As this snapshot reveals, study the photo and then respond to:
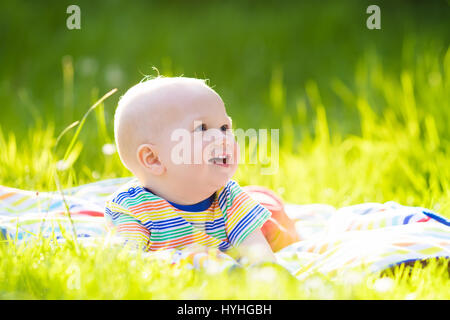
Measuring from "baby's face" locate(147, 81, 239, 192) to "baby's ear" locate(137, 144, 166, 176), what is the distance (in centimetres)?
2

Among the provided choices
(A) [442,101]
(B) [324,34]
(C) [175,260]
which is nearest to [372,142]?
(A) [442,101]

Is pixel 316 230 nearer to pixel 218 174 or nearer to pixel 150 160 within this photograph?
pixel 218 174

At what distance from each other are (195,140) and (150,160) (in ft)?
0.58

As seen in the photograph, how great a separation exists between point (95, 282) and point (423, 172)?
6.42 feet

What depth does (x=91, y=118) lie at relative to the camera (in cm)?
376

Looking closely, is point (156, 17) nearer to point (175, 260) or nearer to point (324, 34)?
point (324, 34)

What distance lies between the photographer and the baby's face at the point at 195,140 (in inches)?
79.7

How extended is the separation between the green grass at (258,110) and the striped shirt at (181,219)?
236 millimetres

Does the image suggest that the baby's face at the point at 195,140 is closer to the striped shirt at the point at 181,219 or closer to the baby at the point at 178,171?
the baby at the point at 178,171

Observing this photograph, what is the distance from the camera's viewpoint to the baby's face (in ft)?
6.64

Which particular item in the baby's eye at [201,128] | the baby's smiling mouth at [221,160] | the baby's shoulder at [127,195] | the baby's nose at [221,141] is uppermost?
the baby's eye at [201,128]

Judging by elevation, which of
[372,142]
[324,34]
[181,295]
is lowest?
[181,295]

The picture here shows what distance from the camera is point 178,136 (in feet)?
6.64

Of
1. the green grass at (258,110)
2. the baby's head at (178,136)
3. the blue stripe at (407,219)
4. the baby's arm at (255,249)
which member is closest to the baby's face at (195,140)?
the baby's head at (178,136)
